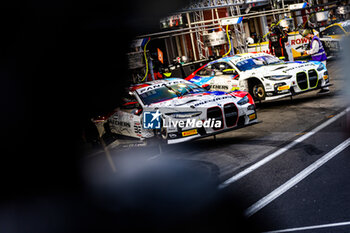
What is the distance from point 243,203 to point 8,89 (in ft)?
10.3

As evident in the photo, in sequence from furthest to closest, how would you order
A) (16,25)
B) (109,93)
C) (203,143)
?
(203,143) < (109,93) < (16,25)

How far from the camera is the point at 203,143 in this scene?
811 cm

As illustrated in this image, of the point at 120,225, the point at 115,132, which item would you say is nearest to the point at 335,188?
the point at 120,225

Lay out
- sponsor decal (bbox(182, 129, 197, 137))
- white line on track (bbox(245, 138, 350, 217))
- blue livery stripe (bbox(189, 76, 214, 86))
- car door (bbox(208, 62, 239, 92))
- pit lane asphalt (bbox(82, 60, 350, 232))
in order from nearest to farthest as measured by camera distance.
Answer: pit lane asphalt (bbox(82, 60, 350, 232))
white line on track (bbox(245, 138, 350, 217))
sponsor decal (bbox(182, 129, 197, 137))
car door (bbox(208, 62, 239, 92))
blue livery stripe (bbox(189, 76, 214, 86))

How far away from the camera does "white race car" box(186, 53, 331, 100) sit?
398 inches

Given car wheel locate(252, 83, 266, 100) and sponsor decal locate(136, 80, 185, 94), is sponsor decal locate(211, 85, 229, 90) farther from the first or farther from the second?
sponsor decal locate(136, 80, 185, 94)

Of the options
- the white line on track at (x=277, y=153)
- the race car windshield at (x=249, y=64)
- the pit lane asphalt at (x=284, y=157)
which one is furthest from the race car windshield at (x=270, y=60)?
the white line on track at (x=277, y=153)

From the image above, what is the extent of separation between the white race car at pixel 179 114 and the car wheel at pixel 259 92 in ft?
8.94

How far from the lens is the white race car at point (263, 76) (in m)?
10.1

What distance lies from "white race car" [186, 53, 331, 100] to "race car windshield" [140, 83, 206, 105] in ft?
8.50

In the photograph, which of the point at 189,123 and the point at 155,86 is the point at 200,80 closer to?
the point at 155,86

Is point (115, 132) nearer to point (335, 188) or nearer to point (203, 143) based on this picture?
point (203, 143)

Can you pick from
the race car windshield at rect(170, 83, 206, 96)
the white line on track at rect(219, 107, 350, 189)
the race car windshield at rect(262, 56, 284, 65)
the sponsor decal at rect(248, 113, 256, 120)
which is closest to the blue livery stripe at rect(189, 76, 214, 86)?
the race car windshield at rect(262, 56, 284, 65)

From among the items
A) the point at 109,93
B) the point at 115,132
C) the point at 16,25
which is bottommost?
the point at 115,132
